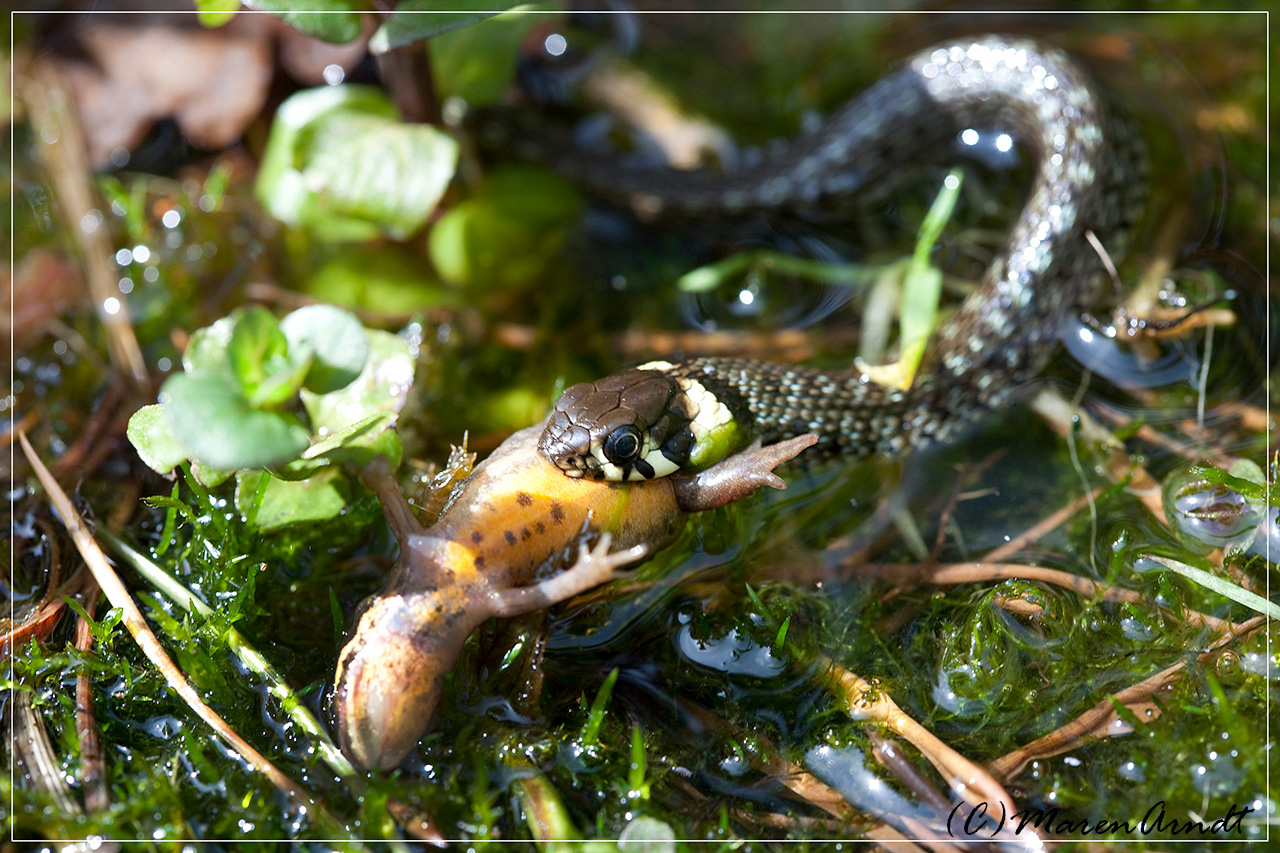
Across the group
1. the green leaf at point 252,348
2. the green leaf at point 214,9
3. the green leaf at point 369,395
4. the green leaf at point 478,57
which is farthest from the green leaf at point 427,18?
the green leaf at point 252,348

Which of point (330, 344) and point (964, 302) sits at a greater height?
point (330, 344)

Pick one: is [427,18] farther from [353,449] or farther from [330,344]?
[353,449]

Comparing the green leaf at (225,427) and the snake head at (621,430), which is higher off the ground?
the green leaf at (225,427)

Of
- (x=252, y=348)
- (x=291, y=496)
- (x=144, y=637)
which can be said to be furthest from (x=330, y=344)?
(x=144, y=637)

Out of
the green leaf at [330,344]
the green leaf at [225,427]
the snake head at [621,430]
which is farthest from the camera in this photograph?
the snake head at [621,430]

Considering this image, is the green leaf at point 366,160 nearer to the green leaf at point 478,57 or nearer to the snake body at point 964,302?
the green leaf at point 478,57

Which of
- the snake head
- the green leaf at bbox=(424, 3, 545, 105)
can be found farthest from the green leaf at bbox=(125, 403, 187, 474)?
the green leaf at bbox=(424, 3, 545, 105)
